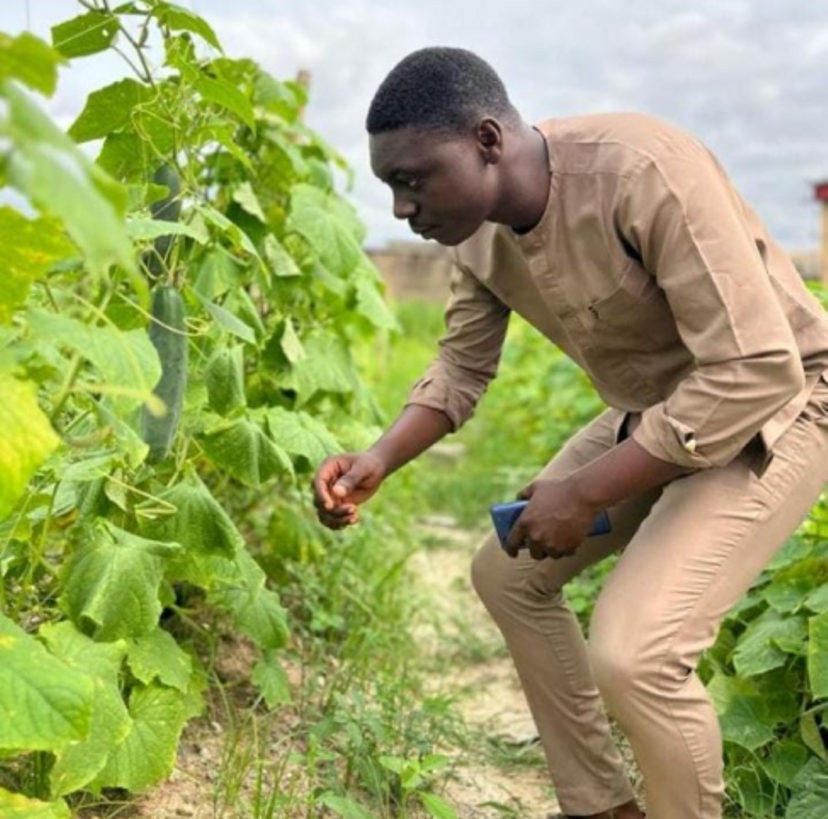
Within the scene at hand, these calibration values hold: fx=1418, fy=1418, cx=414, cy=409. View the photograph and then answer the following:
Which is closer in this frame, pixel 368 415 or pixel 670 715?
pixel 670 715

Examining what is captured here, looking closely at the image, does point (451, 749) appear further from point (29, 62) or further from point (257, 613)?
point (29, 62)

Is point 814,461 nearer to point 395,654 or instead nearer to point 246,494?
point 395,654

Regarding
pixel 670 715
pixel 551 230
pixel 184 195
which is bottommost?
pixel 670 715

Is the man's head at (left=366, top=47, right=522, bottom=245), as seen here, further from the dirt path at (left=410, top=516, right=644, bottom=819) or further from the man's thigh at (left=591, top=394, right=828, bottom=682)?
the dirt path at (left=410, top=516, right=644, bottom=819)

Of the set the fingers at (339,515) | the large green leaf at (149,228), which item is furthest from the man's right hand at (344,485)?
the large green leaf at (149,228)

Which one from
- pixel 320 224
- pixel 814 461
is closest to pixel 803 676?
pixel 814 461

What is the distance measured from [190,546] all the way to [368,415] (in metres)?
1.52

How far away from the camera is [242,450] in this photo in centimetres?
280

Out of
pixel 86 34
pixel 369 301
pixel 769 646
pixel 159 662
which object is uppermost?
pixel 86 34

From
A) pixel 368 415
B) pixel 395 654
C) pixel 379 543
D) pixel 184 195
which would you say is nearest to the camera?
pixel 184 195

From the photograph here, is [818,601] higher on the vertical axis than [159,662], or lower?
lower

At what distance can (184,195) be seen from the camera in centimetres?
257

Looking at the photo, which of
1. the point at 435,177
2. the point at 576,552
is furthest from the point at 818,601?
the point at 435,177

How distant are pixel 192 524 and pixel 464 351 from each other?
25.7 inches
